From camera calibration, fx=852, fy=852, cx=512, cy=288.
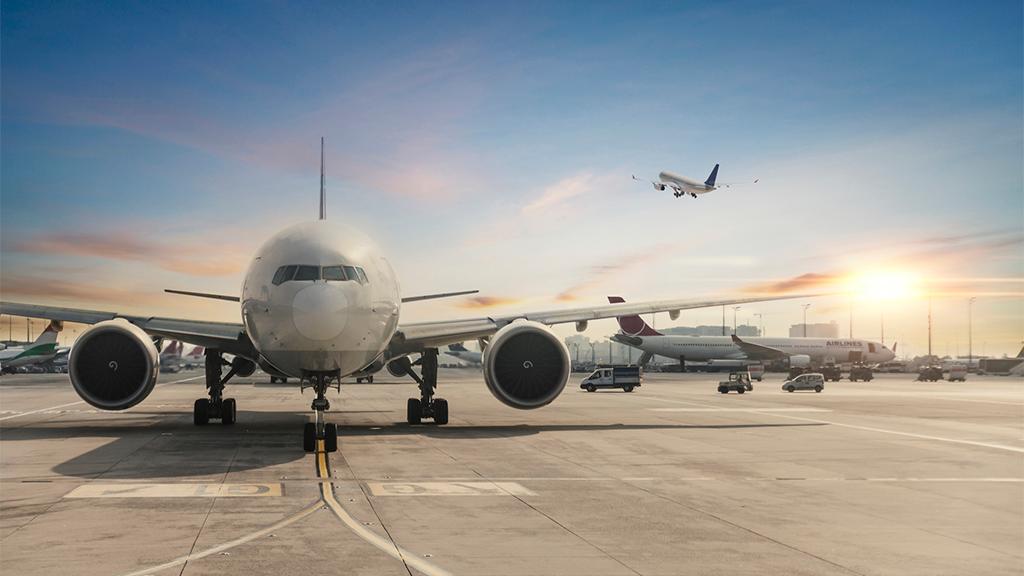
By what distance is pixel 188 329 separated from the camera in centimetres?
2112

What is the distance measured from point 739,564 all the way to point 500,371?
12.5 m

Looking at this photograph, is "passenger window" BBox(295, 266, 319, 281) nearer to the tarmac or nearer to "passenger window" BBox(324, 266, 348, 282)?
"passenger window" BBox(324, 266, 348, 282)

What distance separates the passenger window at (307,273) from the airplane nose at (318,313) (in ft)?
1.15

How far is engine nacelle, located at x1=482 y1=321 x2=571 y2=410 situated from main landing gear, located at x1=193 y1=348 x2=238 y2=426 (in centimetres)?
748

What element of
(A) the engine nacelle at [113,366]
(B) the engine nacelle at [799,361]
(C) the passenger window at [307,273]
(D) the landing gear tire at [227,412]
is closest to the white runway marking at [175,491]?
(C) the passenger window at [307,273]

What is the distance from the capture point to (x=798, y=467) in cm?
1555

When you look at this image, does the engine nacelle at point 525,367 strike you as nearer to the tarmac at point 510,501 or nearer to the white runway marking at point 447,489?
the tarmac at point 510,501

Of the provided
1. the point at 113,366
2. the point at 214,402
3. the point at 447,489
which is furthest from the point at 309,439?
the point at 214,402

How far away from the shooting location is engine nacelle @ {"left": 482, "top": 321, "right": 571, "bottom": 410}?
66.4 feet

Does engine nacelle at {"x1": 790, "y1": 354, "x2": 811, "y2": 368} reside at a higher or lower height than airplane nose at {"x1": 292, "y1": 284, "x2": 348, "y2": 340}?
lower

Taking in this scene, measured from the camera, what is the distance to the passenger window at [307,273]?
1625 centimetres

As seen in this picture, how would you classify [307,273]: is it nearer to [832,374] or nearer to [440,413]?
[440,413]

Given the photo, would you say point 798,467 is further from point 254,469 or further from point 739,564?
point 254,469

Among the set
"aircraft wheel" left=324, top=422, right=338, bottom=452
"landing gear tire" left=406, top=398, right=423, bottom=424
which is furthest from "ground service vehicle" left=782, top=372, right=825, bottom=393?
"aircraft wheel" left=324, top=422, right=338, bottom=452
